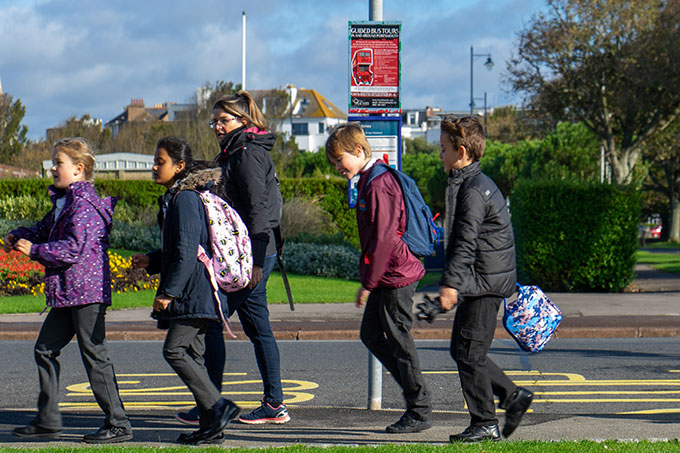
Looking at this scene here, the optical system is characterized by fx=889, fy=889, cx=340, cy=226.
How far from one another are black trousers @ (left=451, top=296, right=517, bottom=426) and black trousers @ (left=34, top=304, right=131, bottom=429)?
192 cm

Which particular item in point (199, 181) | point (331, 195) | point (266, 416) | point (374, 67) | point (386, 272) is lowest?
point (266, 416)

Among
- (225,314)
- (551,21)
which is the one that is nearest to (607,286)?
(225,314)

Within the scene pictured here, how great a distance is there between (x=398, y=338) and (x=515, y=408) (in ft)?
2.47

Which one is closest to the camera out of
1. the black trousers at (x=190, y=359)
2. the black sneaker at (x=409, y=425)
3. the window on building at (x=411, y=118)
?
the black trousers at (x=190, y=359)

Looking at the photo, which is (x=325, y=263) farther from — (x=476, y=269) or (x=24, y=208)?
(x=476, y=269)

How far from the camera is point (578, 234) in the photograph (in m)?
16.7

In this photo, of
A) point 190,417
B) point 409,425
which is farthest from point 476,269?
point 190,417

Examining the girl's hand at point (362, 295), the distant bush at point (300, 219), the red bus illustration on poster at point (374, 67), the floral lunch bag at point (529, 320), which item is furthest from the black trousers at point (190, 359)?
the distant bush at point (300, 219)

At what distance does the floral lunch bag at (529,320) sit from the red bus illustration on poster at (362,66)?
6.34 ft

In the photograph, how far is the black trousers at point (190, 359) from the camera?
4.74 metres

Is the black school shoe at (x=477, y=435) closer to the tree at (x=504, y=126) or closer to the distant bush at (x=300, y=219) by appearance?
the distant bush at (x=300, y=219)

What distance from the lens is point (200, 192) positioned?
4.84 meters

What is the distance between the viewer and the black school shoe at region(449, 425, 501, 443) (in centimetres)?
484

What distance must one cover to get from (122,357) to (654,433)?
18.2 ft
